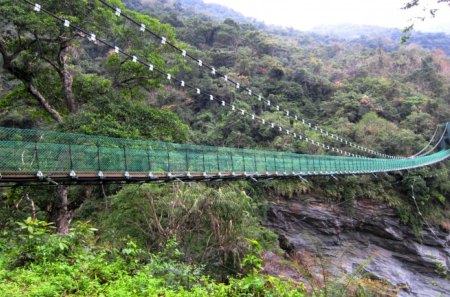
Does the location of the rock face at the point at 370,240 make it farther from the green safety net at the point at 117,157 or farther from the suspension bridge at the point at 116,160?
the suspension bridge at the point at 116,160

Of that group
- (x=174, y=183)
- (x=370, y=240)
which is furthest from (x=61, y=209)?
(x=370, y=240)

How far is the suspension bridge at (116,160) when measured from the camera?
4562 millimetres

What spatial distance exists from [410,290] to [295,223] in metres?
4.55

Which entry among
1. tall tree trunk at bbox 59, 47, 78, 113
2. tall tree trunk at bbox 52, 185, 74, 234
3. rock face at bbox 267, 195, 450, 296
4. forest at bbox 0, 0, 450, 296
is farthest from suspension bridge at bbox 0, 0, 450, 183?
rock face at bbox 267, 195, 450, 296

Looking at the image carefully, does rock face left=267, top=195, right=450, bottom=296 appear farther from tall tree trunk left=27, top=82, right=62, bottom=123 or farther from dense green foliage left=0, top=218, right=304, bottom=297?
dense green foliage left=0, top=218, right=304, bottom=297

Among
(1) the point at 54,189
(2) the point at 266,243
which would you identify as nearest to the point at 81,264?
(1) the point at 54,189

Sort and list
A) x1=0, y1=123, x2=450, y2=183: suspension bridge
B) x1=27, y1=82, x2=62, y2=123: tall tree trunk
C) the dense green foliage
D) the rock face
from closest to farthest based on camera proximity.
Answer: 1. the dense green foliage
2. x1=0, y1=123, x2=450, y2=183: suspension bridge
3. x1=27, y1=82, x2=62, y2=123: tall tree trunk
4. the rock face

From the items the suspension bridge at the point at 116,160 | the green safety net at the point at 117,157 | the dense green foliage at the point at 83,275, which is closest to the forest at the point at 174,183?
the dense green foliage at the point at 83,275

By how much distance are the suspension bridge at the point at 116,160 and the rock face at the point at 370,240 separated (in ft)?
14.3

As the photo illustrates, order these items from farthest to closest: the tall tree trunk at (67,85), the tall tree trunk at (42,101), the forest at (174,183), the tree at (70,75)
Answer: the tall tree trunk at (67,85), the tall tree trunk at (42,101), the tree at (70,75), the forest at (174,183)

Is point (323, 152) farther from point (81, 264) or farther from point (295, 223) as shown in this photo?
point (81, 264)

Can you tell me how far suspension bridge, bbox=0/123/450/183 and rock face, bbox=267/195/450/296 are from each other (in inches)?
172

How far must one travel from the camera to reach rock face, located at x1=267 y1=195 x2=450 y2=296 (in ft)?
40.8

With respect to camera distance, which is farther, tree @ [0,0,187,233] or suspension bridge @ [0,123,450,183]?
tree @ [0,0,187,233]
